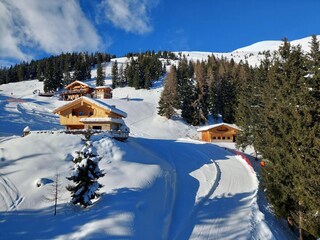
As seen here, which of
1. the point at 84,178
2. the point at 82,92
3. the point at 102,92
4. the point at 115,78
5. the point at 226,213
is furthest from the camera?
the point at 115,78

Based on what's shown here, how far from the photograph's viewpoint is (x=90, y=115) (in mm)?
38500

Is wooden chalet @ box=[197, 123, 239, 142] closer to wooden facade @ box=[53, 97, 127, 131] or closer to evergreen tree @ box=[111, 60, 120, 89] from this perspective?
wooden facade @ box=[53, 97, 127, 131]

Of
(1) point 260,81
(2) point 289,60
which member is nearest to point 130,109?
(1) point 260,81

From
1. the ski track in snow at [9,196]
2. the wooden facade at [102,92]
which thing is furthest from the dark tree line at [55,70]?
the ski track in snow at [9,196]

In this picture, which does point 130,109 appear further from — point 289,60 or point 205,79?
point 289,60

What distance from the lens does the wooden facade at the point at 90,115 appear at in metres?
36.2

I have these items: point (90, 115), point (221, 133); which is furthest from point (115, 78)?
point (90, 115)

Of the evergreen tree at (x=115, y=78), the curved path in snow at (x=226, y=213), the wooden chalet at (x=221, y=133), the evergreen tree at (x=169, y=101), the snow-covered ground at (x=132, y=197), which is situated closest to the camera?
the snow-covered ground at (x=132, y=197)

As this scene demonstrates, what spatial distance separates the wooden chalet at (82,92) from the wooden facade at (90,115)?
4720 centimetres

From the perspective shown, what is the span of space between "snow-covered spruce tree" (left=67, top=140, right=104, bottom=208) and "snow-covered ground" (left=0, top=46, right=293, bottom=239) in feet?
2.07

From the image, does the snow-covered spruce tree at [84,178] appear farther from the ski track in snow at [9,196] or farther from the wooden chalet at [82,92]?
the wooden chalet at [82,92]

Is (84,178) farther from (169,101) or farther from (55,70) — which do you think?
(55,70)

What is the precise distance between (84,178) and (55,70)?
9349 centimetres

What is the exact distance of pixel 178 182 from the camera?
78.2ft
